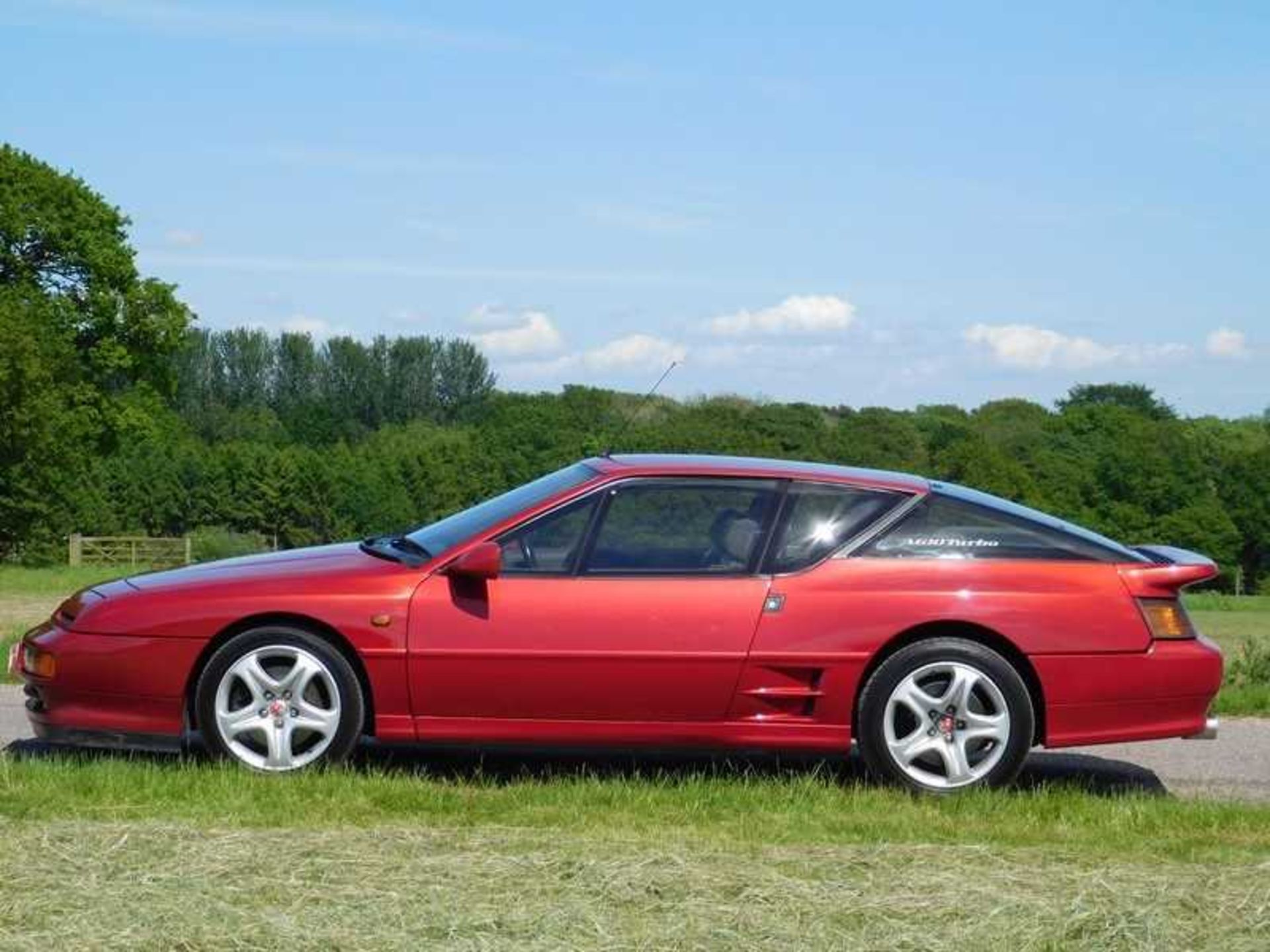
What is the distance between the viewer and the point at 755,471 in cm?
817

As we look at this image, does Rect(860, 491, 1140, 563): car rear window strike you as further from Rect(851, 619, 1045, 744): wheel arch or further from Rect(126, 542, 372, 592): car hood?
Rect(126, 542, 372, 592): car hood

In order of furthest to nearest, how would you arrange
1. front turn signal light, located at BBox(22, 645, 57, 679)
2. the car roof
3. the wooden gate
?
the wooden gate < the car roof < front turn signal light, located at BBox(22, 645, 57, 679)

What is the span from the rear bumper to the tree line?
308 centimetres

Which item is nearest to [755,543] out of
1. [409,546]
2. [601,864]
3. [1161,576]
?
[409,546]

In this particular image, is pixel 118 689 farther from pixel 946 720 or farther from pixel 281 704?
pixel 946 720

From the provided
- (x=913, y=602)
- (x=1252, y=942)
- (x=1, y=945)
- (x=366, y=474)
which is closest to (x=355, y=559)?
(x=913, y=602)

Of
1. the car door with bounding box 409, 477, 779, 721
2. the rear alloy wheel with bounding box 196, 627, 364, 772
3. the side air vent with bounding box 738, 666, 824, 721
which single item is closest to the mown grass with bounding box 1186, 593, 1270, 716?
the side air vent with bounding box 738, 666, 824, 721

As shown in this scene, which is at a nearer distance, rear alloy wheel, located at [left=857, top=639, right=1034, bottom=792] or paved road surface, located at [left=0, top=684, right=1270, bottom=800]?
rear alloy wheel, located at [left=857, top=639, right=1034, bottom=792]

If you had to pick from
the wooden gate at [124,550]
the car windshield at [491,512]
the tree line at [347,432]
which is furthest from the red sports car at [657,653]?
the wooden gate at [124,550]

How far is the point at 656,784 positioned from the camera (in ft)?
24.1

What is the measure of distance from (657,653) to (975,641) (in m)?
1.30

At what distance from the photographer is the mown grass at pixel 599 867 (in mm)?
4680

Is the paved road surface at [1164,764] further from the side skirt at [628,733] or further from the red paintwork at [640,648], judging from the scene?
the side skirt at [628,733]

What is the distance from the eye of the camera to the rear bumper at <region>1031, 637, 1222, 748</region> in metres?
7.73
